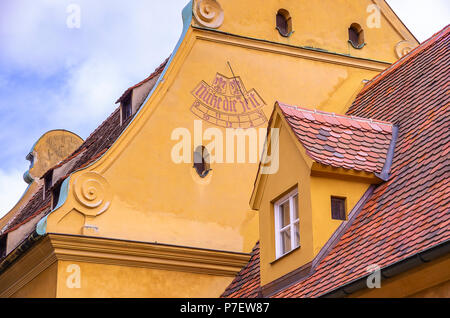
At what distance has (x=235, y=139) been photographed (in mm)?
17234

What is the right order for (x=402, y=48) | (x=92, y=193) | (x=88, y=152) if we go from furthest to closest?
1. (x=88, y=152)
2. (x=402, y=48)
3. (x=92, y=193)

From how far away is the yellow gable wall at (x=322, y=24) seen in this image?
59.6 feet

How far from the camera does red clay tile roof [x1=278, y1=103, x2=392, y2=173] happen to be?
518 inches

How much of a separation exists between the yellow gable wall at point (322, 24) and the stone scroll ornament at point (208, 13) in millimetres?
131

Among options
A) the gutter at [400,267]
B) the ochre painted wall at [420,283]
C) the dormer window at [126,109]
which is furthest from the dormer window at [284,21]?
the ochre painted wall at [420,283]

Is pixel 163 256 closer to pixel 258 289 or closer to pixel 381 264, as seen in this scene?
pixel 258 289

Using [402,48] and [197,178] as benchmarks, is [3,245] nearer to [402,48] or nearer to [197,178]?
[197,178]

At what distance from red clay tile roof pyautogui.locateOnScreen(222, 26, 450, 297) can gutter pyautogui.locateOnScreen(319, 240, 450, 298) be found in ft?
0.32

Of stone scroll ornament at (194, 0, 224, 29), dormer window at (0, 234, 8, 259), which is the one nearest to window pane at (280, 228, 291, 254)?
stone scroll ornament at (194, 0, 224, 29)

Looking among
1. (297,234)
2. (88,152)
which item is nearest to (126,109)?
(88,152)

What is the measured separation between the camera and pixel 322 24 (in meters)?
19.0

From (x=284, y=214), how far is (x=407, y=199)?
8.98ft

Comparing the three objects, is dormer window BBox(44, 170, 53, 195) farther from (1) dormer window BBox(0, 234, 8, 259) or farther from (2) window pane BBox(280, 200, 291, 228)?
(2) window pane BBox(280, 200, 291, 228)

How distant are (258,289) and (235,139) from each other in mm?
3803
